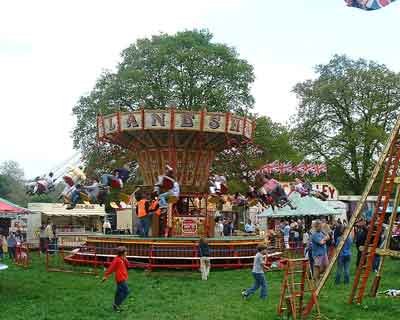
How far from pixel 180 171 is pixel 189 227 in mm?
2275

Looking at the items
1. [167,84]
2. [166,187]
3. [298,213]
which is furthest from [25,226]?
[166,187]

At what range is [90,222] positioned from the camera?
41781mm

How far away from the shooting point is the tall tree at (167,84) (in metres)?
37.7

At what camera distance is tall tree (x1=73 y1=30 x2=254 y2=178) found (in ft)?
124

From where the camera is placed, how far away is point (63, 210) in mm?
37656

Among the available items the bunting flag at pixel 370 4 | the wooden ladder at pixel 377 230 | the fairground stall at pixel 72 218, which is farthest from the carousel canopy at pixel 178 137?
the bunting flag at pixel 370 4

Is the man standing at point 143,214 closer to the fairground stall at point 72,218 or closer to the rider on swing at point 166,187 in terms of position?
the rider on swing at point 166,187

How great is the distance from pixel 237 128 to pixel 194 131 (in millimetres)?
1831

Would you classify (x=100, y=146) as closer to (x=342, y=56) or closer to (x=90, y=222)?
(x=90, y=222)

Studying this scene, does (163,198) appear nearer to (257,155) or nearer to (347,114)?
(257,155)

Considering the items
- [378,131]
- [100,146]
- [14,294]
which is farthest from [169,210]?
[378,131]

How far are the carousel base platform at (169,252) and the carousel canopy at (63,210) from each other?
49.5 feet

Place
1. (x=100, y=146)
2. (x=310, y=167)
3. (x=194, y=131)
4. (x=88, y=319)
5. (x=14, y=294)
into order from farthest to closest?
(x=100, y=146) → (x=310, y=167) → (x=194, y=131) → (x=14, y=294) → (x=88, y=319)

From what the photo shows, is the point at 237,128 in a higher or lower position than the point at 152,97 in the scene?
lower
